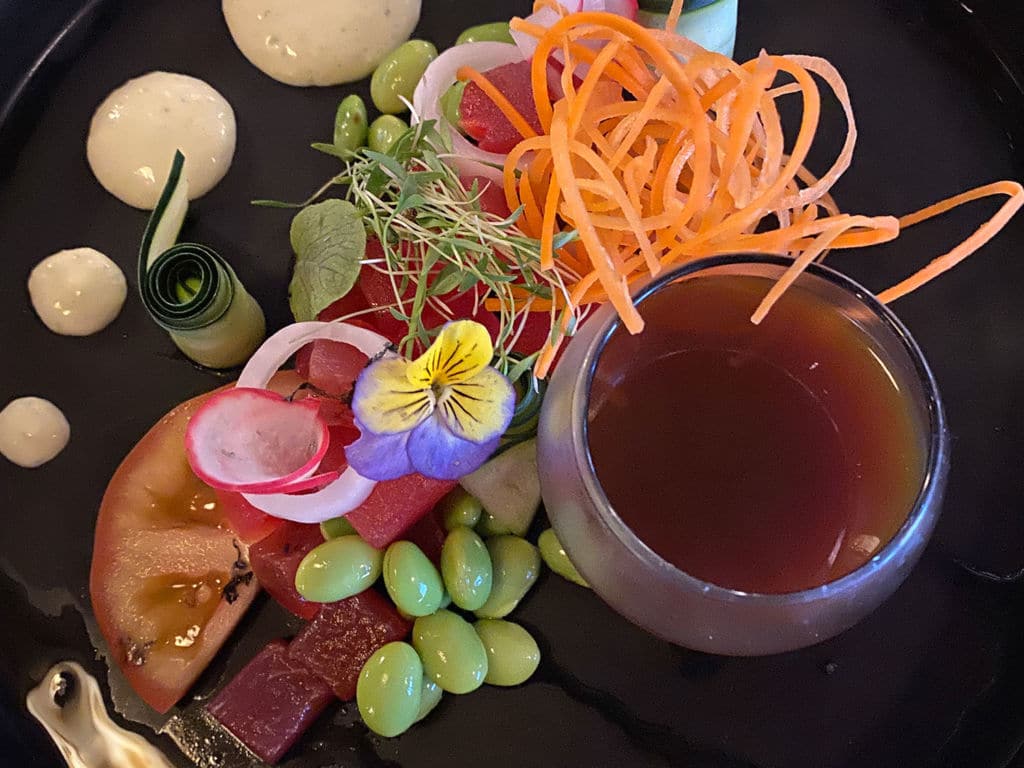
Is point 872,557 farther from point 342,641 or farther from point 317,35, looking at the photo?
point 317,35

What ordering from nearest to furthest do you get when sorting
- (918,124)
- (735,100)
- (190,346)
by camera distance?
(735,100) < (190,346) < (918,124)

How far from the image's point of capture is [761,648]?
2.78 ft

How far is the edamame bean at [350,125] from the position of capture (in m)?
1.21

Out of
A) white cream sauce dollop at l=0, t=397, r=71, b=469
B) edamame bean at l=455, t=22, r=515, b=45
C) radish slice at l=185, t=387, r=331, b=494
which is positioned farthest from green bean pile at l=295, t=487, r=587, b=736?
edamame bean at l=455, t=22, r=515, b=45

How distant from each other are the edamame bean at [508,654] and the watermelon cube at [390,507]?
0.50ft

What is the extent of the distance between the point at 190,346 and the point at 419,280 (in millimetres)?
317

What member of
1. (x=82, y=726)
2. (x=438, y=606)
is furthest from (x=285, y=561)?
(x=82, y=726)

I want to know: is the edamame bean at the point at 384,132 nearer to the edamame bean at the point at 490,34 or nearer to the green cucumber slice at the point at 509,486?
the edamame bean at the point at 490,34

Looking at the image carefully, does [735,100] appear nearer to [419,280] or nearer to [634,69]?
[634,69]

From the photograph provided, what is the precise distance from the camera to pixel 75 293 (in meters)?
1.20

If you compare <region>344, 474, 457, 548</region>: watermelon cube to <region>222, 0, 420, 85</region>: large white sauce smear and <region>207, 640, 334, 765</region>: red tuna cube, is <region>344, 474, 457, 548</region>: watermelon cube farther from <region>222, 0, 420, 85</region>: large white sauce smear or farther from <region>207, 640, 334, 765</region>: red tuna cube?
<region>222, 0, 420, 85</region>: large white sauce smear

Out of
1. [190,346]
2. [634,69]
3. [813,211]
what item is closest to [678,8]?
[634,69]

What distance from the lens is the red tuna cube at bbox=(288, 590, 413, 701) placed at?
105 centimetres

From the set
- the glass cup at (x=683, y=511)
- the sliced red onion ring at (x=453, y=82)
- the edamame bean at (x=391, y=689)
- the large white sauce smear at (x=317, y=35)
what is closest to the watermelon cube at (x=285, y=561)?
the edamame bean at (x=391, y=689)
